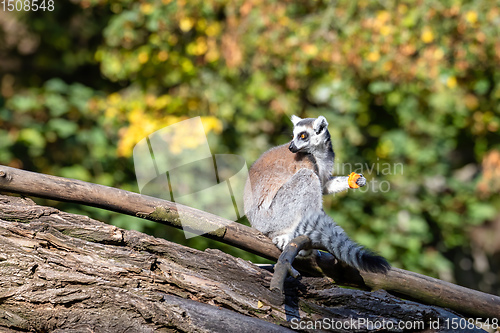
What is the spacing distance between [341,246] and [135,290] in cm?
86

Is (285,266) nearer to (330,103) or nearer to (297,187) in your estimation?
(297,187)

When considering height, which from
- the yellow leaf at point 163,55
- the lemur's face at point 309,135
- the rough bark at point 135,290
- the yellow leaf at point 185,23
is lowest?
the rough bark at point 135,290

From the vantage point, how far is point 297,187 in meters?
2.33

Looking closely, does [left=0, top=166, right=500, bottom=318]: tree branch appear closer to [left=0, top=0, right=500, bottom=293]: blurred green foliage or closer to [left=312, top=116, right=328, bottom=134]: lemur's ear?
[left=312, top=116, right=328, bottom=134]: lemur's ear

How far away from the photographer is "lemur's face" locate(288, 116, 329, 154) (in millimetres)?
2463

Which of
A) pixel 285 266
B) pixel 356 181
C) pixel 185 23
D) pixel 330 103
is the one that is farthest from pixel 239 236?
pixel 185 23

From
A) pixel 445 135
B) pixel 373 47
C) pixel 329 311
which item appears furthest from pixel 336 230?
pixel 445 135

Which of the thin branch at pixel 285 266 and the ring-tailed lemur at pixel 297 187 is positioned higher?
the ring-tailed lemur at pixel 297 187

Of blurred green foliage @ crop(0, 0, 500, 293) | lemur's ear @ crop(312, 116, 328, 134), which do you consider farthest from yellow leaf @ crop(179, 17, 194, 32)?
lemur's ear @ crop(312, 116, 328, 134)

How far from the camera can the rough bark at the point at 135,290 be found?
1.81 metres

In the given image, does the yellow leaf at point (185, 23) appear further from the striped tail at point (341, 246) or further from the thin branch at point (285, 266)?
the thin branch at point (285, 266)

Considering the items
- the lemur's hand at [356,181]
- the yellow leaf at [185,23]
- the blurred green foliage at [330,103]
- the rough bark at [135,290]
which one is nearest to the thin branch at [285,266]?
the rough bark at [135,290]

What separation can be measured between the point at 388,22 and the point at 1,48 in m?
4.20

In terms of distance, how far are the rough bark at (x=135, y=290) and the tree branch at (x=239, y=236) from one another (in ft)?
0.25
